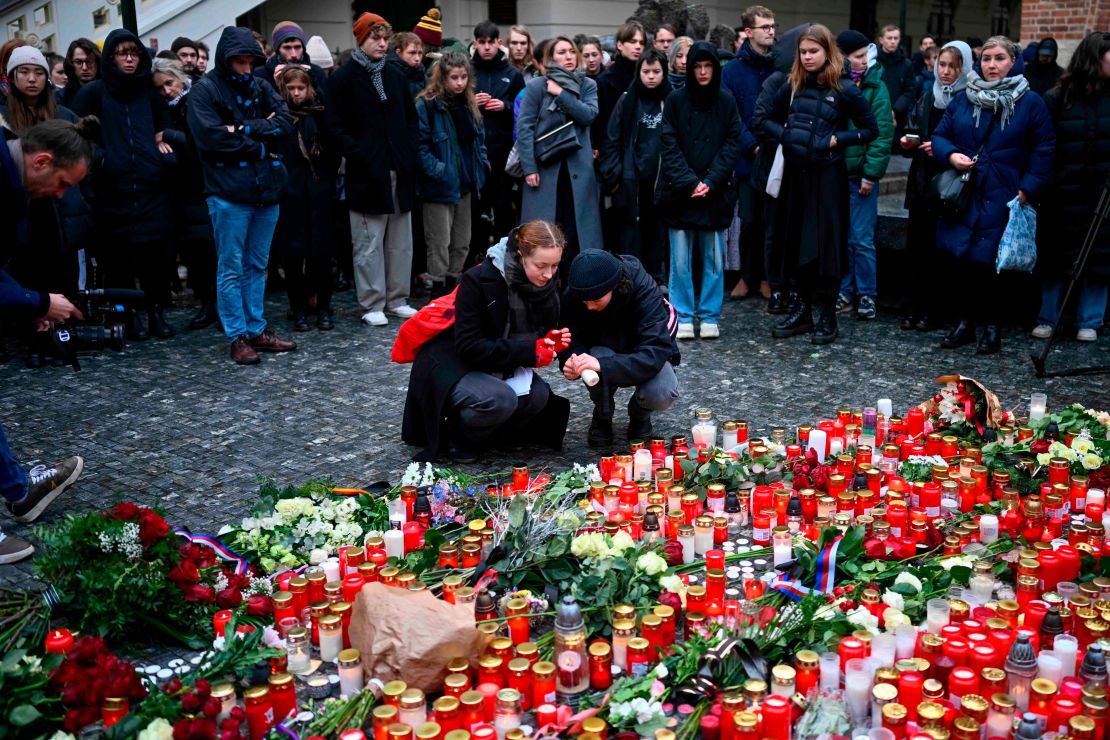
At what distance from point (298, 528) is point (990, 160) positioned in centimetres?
536

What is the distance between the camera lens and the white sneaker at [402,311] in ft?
29.0

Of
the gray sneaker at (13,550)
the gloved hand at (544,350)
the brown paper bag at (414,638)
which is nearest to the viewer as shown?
the brown paper bag at (414,638)

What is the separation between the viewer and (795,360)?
7.69 metres

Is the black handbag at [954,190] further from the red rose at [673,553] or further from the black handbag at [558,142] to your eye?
the red rose at [673,553]

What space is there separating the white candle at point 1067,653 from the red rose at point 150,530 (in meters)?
3.00

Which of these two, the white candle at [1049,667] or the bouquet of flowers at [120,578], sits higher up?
the bouquet of flowers at [120,578]

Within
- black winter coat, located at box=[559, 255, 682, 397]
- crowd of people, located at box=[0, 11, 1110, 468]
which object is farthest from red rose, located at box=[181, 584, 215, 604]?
crowd of people, located at box=[0, 11, 1110, 468]

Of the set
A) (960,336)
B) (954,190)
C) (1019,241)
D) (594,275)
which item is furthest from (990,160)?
(594,275)

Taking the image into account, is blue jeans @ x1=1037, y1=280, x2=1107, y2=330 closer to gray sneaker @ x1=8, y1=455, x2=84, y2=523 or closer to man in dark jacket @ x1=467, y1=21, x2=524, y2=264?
man in dark jacket @ x1=467, y1=21, x2=524, y2=264

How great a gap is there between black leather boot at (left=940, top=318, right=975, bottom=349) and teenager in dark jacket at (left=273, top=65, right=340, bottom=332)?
14.6 ft

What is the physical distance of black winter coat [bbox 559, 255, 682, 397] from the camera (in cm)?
579

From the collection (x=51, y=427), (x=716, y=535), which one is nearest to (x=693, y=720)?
(x=716, y=535)

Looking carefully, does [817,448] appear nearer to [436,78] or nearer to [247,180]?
[247,180]

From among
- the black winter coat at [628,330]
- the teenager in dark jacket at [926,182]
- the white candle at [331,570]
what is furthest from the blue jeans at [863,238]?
the white candle at [331,570]
